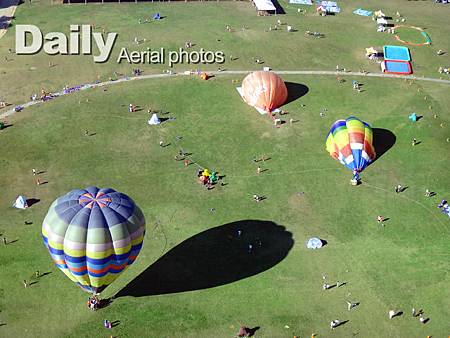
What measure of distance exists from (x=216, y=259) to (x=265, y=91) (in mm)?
30694

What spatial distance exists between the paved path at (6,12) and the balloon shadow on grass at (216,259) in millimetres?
62461

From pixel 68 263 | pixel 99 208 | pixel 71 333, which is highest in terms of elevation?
pixel 99 208

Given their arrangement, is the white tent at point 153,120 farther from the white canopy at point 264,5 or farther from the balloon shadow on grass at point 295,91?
the white canopy at point 264,5

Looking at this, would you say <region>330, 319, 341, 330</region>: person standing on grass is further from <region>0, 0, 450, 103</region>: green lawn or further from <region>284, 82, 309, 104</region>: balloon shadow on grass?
<region>0, 0, 450, 103</region>: green lawn

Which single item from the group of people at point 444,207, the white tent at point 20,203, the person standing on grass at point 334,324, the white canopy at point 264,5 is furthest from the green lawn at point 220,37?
the person standing on grass at point 334,324

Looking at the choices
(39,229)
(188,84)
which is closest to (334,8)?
(188,84)

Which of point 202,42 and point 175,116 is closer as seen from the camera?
point 175,116

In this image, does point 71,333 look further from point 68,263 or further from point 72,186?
point 72,186

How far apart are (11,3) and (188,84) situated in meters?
46.8

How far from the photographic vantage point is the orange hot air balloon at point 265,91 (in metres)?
81.1

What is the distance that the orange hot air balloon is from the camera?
81062 millimetres

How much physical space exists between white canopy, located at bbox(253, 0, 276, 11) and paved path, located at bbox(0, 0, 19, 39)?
45.4m

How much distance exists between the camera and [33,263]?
56.9 m

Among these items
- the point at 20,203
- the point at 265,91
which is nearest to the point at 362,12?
the point at 265,91
